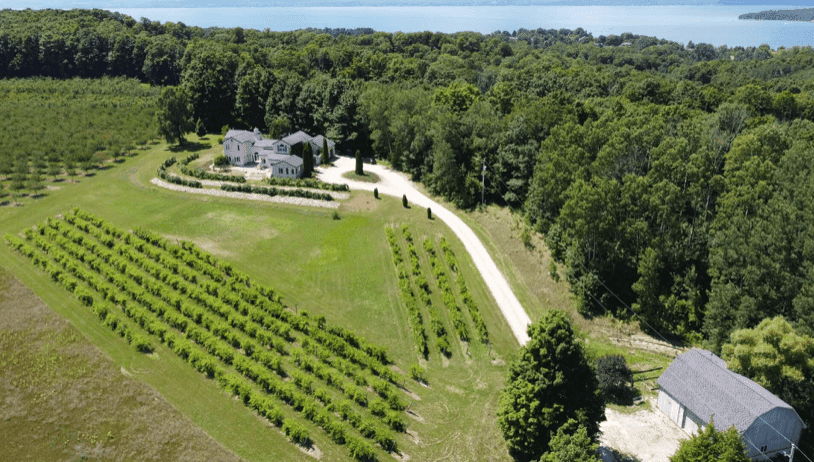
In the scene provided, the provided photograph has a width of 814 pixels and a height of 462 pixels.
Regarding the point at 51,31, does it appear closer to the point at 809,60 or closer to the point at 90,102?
the point at 90,102

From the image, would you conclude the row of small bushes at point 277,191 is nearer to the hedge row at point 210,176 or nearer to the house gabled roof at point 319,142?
the hedge row at point 210,176

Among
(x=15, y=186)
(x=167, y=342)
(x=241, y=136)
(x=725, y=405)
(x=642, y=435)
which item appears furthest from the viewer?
(x=241, y=136)

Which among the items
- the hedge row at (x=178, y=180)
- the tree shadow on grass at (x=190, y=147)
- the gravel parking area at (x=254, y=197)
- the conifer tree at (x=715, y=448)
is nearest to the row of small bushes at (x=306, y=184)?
the gravel parking area at (x=254, y=197)

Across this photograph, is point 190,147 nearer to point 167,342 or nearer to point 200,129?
point 200,129

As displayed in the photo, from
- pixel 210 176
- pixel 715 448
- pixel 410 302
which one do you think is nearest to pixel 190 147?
pixel 210 176

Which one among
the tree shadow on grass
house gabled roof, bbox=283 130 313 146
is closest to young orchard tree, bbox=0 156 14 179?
the tree shadow on grass

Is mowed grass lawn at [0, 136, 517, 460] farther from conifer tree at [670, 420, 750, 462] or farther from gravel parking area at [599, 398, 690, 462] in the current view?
conifer tree at [670, 420, 750, 462]

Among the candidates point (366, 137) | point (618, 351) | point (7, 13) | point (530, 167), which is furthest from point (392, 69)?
point (7, 13)
